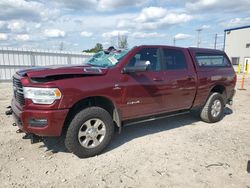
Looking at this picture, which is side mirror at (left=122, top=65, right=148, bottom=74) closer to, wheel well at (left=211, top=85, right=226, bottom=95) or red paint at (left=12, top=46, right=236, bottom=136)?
red paint at (left=12, top=46, right=236, bottom=136)

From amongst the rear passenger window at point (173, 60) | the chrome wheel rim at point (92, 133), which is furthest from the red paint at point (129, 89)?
the chrome wheel rim at point (92, 133)

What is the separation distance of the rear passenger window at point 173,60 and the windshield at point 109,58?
0.95 meters

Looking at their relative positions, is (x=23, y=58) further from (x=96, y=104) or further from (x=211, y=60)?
(x=96, y=104)

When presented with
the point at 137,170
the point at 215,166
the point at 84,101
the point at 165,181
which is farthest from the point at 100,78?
the point at 215,166

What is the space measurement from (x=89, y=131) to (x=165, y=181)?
148 cm

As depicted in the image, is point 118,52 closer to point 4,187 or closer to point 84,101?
point 84,101

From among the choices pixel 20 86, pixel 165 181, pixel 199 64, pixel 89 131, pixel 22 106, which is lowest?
pixel 165 181

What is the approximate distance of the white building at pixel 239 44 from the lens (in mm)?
33541

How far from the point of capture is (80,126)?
3.81 m

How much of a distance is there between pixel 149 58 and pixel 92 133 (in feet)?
6.37

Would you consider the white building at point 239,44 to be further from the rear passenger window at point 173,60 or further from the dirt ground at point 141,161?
the dirt ground at point 141,161

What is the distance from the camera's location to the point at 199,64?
5719 mm

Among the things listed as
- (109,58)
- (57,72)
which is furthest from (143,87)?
(57,72)

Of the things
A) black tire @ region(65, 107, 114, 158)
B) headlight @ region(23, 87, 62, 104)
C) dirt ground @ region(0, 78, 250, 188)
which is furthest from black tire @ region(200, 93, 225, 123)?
headlight @ region(23, 87, 62, 104)
